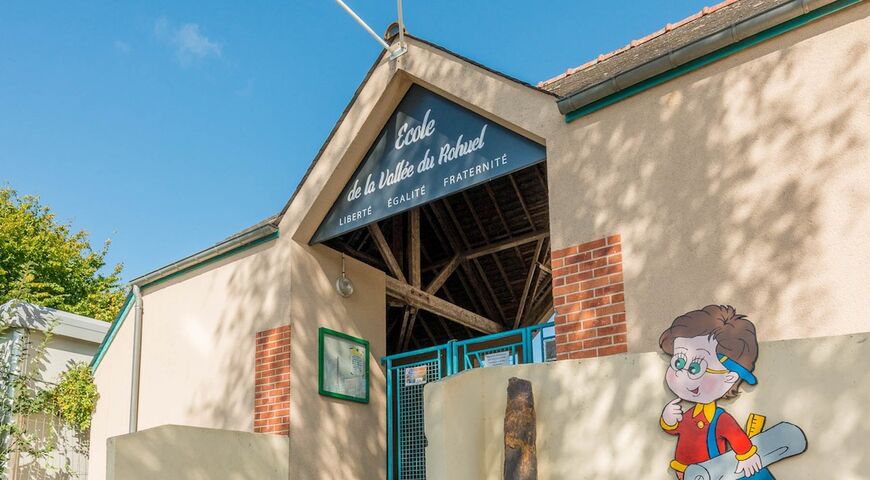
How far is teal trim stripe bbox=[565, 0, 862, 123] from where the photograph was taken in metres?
5.84

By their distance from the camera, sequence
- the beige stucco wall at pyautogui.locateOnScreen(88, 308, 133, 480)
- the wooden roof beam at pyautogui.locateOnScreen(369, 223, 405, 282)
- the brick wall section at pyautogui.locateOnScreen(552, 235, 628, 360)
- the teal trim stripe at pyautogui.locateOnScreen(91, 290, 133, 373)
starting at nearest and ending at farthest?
the brick wall section at pyautogui.locateOnScreen(552, 235, 628, 360) < the wooden roof beam at pyautogui.locateOnScreen(369, 223, 405, 282) < the beige stucco wall at pyautogui.locateOnScreen(88, 308, 133, 480) < the teal trim stripe at pyautogui.locateOnScreen(91, 290, 133, 373)

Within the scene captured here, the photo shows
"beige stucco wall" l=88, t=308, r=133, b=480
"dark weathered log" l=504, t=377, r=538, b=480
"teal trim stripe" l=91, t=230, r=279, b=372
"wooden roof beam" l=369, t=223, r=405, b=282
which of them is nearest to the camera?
"dark weathered log" l=504, t=377, r=538, b=480

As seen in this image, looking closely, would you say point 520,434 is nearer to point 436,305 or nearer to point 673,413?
point 673,413

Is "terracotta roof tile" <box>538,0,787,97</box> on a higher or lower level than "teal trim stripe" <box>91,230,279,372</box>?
higher

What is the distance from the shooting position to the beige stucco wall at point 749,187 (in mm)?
5598

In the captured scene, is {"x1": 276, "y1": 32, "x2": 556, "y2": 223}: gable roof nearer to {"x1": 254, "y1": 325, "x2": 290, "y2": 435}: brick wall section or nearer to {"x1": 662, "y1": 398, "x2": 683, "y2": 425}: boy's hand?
{"x1": 254, "y1": 325, "x2": 290, "y2": 435}: brick wall section

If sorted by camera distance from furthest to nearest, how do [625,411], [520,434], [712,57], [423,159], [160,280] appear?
1. [160,280]
2. [423,159]
3. [712,57]
4. [520,434]
5. [625,411]

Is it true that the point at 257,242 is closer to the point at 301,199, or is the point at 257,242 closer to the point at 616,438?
the point at 301,199

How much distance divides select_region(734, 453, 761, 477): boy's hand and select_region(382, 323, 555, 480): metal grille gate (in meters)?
3.46

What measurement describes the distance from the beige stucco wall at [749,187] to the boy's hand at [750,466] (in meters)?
0.93

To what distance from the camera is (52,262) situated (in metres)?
26.8

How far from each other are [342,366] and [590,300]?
380 centimetres

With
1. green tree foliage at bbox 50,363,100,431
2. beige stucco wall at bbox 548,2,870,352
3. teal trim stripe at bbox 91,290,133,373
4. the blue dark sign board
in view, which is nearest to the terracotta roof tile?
the blue dark sign board

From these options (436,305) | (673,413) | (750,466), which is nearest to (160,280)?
(436,305)
